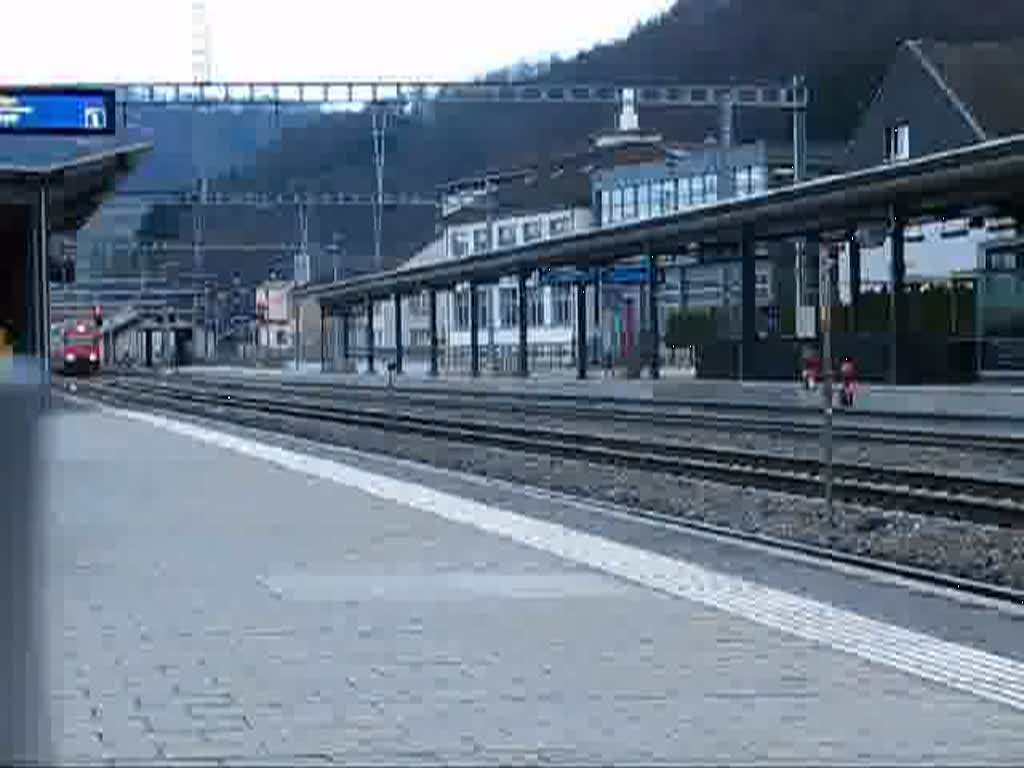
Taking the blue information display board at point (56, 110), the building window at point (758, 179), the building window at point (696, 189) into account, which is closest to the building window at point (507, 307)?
the building window at point (696, 189)

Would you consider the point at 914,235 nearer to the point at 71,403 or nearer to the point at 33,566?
the point at 71,403

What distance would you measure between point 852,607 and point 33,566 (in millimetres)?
8589

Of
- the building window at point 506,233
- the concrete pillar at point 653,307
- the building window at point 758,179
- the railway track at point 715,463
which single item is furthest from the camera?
the building window at point 506,233

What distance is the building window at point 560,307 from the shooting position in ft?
323

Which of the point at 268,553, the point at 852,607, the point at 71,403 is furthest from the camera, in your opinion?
the point at 71,403

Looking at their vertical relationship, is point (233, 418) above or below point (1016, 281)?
below

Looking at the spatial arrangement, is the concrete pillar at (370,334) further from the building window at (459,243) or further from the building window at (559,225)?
the building window at (459,243)

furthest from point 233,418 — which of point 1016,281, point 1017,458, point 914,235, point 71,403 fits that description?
point 914,235

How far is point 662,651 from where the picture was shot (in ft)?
32.7

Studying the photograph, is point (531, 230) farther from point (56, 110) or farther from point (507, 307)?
point (56, 110)

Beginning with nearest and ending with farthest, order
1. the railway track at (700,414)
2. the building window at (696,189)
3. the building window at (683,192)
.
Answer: the railway track at (700,414)
the building window at (696,189)
the building window at (683,192)

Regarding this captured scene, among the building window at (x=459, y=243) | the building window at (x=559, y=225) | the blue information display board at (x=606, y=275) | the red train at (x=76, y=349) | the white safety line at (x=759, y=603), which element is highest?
the building window at (x=559, y=225)

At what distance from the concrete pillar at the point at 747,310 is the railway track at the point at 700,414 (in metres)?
3.12

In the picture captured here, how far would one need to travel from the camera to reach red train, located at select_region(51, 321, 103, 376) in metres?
94.9
